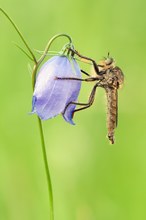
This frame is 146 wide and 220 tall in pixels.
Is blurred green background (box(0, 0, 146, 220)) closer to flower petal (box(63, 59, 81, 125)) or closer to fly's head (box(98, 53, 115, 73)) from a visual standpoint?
fly's head (box(98, 53, 115, 73))

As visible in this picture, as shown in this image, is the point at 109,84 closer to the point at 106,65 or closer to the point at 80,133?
the point at 106,65

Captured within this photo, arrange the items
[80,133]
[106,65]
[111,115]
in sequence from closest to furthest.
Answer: [111,115]
[106,65]
[80,133]

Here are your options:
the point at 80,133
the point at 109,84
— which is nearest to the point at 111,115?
the point at 109,84

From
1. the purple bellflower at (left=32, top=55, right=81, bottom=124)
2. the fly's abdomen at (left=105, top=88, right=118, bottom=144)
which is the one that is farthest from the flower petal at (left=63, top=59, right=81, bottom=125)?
the fly's abdomen at (left=105, top=88, right=118, bottom=144)

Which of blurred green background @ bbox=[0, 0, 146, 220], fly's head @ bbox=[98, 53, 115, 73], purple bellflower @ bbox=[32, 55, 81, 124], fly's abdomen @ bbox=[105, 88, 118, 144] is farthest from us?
blurred green background @ bbox=[0, 0, 146, 220]

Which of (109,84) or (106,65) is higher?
(106,65)

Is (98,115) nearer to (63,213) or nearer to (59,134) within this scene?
(59,134)

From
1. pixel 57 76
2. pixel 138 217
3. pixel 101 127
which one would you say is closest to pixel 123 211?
pixel 138 217
